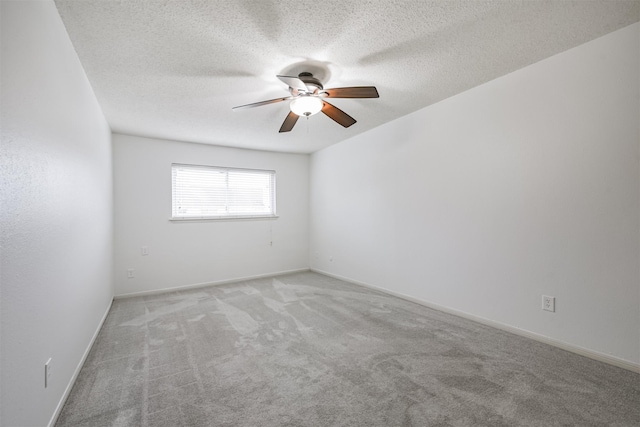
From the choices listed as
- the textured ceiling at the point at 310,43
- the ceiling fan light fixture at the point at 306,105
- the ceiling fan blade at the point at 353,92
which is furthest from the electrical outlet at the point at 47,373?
the ceiling fan blade at the point at 353,92

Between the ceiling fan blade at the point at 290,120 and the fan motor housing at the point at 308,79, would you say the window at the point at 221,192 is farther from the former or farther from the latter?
the fan motor housing at the point at 308,79

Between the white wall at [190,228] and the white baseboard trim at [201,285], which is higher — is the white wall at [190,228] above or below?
above

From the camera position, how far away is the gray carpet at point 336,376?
1.67 meters

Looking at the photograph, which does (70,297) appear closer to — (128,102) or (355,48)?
(128,102)

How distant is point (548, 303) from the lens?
2496 millimetres

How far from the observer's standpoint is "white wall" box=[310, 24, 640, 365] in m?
2.12

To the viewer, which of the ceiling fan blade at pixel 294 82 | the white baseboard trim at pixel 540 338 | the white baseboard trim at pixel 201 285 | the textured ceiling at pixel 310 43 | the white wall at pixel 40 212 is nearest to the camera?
the white wall at pixel 40 212

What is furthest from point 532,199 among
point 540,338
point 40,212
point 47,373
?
point 47,373

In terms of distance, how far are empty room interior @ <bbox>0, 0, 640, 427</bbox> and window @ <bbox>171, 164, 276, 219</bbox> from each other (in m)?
0.81

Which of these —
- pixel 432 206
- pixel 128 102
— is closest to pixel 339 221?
pixel 432 206

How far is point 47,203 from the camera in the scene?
5.07 ft

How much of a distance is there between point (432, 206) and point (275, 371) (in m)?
2.47

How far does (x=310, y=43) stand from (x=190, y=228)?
3602mm

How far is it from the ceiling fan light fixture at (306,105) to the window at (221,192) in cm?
281
